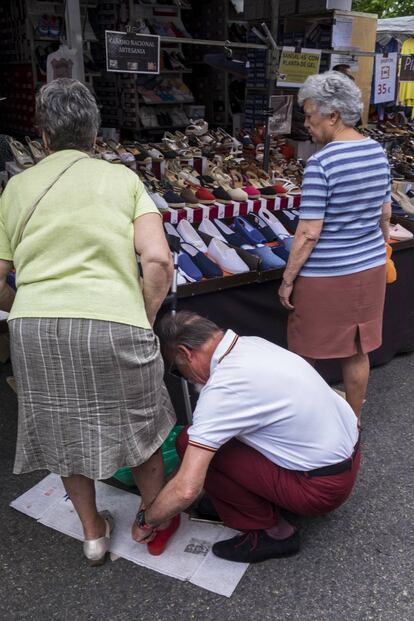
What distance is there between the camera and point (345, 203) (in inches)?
94.5

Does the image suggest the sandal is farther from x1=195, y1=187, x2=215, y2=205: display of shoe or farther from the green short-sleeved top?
the green short-sleeved top

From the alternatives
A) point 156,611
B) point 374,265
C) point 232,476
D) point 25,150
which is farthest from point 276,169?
point 156,611

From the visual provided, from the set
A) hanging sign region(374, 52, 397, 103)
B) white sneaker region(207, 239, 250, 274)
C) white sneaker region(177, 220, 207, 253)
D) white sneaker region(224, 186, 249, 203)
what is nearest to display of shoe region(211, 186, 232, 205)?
white sneaker region(224, 186, 249, 203)

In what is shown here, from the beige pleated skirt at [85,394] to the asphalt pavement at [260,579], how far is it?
473 mm

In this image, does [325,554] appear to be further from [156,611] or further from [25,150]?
[25,150]

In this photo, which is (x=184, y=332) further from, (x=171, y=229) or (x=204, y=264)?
(x=171, y=229)

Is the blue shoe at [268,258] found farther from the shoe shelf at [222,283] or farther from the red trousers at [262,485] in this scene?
the red trousers at [262,485]

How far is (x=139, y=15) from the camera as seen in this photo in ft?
21.9

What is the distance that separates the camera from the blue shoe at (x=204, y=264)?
2910 millimetres

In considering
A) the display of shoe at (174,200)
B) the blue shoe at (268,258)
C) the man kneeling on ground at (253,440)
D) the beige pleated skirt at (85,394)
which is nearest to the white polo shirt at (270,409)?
the man kneeling on ground at (253,440)

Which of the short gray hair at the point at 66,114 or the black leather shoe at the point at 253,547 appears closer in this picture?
the short gray hair at the point at 66,114

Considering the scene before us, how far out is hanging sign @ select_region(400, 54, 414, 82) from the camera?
650 centimetres

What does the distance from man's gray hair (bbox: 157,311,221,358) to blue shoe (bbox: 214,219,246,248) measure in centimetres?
154

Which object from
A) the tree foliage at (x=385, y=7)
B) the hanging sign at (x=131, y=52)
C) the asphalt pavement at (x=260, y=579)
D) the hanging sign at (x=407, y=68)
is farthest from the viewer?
the tree foliage at (x=385, y=7)
